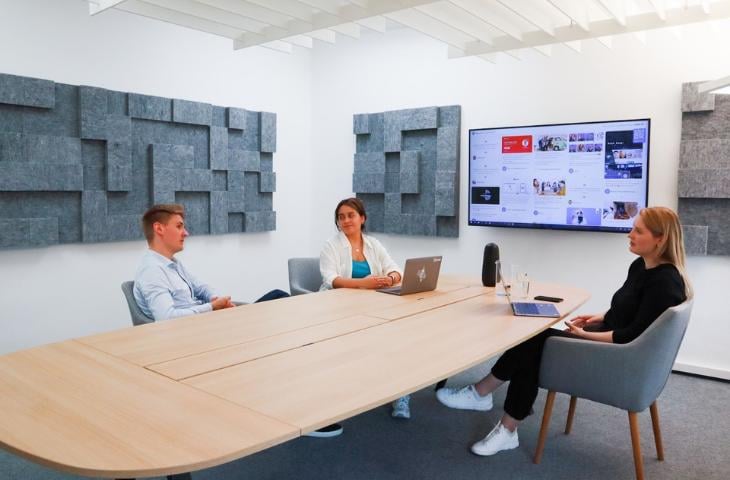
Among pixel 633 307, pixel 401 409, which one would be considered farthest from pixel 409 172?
pixel 633 307

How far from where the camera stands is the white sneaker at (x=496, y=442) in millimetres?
2824

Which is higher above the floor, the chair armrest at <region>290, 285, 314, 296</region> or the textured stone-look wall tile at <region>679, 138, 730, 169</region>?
the textured stone-look wall tile at <region>679, 138, 730, 169</region>

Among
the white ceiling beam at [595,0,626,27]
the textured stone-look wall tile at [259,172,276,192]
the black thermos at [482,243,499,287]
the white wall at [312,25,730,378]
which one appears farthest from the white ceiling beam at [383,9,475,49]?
the textured stone-look wall tile at [259,172,276,192]

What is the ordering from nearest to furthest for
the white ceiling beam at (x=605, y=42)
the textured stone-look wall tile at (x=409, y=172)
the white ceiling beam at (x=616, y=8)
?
1. the white ceiling beam at (x=616, y=8)
2. the white ceiling beam at (x=605, y=42)
3. the textured stone-look wall tile at (x=409, y=172)

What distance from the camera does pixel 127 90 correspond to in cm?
444

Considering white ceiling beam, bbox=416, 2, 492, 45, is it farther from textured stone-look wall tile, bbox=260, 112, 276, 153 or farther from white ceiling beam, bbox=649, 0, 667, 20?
textured stone-look wall tile, bbox=260, 112, 276, 153

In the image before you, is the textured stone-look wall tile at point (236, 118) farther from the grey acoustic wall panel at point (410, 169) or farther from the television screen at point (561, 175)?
the television screen at point (561, 175)

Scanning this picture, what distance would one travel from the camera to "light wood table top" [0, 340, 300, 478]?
1272mm

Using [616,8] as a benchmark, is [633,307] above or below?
below

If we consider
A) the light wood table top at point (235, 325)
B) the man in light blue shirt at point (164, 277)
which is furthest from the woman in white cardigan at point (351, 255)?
the man in light blue shirt at point (164, 277)

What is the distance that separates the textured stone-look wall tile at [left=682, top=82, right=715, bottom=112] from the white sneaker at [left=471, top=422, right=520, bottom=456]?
2.61 meters

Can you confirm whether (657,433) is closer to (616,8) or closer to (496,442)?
(496,442)

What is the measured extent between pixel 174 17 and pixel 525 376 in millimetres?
2887

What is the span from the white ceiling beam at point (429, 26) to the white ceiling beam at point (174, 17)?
117 centimetres
